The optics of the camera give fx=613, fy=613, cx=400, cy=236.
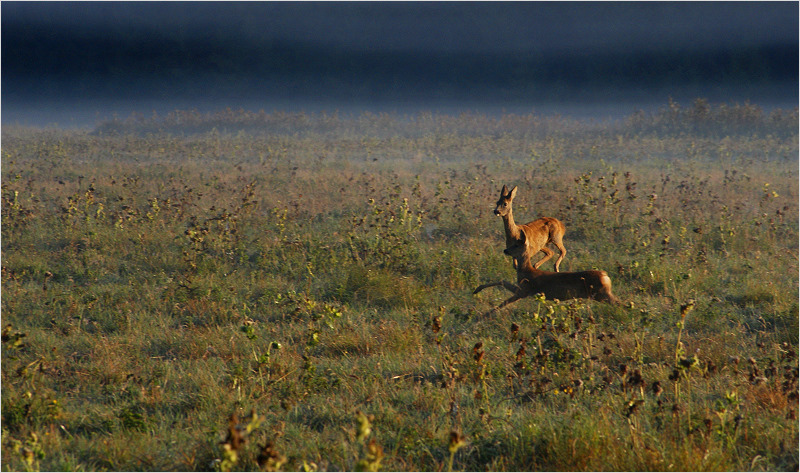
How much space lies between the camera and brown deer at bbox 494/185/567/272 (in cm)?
887

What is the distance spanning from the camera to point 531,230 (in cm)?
916

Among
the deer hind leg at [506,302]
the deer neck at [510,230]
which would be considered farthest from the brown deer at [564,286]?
the deer neck at [510,230]

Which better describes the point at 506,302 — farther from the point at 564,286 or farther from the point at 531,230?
the point at 531,230

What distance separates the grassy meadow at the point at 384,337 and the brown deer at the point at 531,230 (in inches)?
24.7

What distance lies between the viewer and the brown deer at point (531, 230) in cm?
887

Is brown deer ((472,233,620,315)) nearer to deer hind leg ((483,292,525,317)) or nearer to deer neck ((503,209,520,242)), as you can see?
deer hind leg ((483,292,525,317))

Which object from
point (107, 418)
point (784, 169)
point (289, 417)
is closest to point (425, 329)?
point (289, 417)

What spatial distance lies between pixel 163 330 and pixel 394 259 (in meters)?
3.73

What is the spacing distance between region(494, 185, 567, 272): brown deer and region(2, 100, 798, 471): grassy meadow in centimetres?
63

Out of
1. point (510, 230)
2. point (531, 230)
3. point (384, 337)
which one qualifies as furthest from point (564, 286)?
point (384, 337)

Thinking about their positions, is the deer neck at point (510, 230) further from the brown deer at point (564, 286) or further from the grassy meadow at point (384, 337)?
the brown deer at point (564, 286)

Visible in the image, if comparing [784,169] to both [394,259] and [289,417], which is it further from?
[289,417]

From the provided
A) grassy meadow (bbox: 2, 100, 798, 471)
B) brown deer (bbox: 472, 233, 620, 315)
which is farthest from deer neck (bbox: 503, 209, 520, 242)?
brown deer (bbox: 472, 233, 620, 315)

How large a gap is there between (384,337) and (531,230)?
3.53 meters
